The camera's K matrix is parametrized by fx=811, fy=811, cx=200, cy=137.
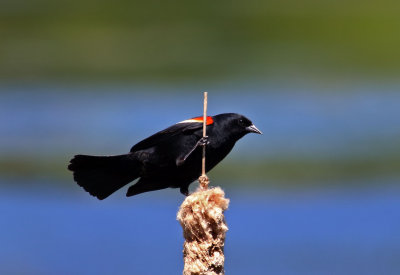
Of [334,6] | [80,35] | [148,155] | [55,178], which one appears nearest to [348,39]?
[334,6]

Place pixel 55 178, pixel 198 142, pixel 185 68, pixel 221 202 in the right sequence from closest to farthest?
pixel 221 202 < pixel 198 142 < pixel 55 178 < pixel 185 68

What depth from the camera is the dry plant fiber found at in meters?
3.82

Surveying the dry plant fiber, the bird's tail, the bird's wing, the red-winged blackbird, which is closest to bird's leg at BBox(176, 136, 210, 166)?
the red-winged blackbird

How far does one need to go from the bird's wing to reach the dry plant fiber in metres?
1.31

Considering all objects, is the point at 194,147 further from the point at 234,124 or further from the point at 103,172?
the point at 103,172

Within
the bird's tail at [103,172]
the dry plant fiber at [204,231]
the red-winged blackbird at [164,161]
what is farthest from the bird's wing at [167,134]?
the dry plant fiber at [204,231]

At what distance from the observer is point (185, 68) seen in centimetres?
3036

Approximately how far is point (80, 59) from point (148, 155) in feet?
85.9

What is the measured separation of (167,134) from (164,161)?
19 centimetres

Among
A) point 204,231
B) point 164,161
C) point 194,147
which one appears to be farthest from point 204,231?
point 164,161

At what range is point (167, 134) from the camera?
5281mm

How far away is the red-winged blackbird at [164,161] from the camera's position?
5125mm

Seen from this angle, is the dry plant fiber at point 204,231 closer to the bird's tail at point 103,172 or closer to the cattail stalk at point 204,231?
the cattail stalk at point 204,231

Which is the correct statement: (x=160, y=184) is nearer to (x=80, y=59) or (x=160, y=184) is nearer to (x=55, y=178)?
(x=55, y=178)
